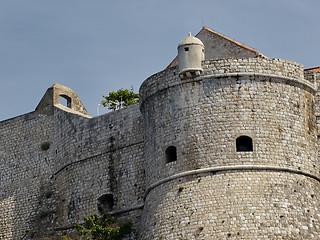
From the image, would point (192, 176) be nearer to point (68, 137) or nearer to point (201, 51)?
point (201, 51)

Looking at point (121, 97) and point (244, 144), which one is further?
point (121, 97)

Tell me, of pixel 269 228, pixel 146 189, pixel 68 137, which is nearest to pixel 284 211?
pixel 269 228

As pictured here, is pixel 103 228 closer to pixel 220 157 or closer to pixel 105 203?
pixel 105 203

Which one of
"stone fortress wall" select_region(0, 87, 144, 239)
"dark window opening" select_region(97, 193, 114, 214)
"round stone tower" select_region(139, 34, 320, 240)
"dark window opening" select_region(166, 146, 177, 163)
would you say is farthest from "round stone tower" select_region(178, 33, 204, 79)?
"dark window opening" select_region(97, 193, 114, 214)

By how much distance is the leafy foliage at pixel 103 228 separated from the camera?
29297 mm

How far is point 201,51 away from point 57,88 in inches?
364

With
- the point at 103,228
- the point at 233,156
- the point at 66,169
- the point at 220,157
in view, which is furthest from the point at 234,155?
the point at 66,169

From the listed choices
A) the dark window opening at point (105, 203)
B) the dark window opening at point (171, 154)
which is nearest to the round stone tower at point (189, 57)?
the dark window opening at point (171, 154)

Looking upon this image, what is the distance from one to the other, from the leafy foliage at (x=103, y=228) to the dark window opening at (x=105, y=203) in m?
0.84

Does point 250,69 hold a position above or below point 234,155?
above

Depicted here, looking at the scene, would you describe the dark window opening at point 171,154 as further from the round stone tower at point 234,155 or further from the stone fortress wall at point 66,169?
the stone fortress wall at point 66,169

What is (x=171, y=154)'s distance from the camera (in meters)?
28.0

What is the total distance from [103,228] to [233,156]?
543 cm

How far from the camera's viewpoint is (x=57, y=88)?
3566 centimetres
